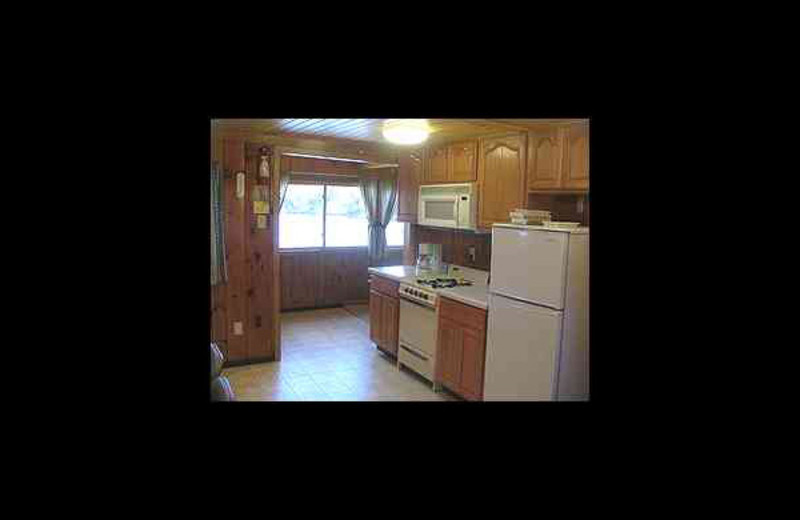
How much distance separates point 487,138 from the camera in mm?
3561

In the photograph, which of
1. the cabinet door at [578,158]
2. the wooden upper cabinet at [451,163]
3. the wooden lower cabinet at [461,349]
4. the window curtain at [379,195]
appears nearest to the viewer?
the cabinet door at [578,158]

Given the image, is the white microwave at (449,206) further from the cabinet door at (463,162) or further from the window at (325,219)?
the window at (325,219)

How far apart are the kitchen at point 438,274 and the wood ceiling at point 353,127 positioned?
2 centimetres

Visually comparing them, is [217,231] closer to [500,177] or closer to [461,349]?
[461,349]

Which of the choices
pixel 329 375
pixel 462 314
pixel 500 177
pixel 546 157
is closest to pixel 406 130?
pixel 500 177

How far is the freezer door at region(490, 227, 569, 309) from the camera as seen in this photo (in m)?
2.50

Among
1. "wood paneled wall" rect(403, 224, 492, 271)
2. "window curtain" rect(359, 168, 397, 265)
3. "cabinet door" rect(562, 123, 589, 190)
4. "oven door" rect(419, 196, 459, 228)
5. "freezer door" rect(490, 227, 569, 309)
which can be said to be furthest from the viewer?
"window curtain" rect(359, 168, 397, 265)

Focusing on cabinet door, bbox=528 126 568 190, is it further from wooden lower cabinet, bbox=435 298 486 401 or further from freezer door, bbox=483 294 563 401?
wooden lower cabinet, bbox=435 298 486 401

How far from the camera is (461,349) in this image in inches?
128

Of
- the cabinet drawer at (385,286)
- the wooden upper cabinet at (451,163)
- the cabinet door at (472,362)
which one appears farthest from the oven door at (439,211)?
the cabinet door at (472,362)

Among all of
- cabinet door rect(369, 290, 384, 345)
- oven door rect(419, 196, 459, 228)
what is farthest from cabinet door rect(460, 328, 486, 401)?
cabinet door rect(369, 290, 384, 345)

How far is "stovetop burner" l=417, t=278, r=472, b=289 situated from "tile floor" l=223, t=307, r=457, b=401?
80 centimetres

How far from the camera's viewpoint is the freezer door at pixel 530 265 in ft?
8.19

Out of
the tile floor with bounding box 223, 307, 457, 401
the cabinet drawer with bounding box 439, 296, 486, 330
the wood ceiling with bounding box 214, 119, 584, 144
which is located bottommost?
the tile floor with bounding box 223, 307, 457, 401
